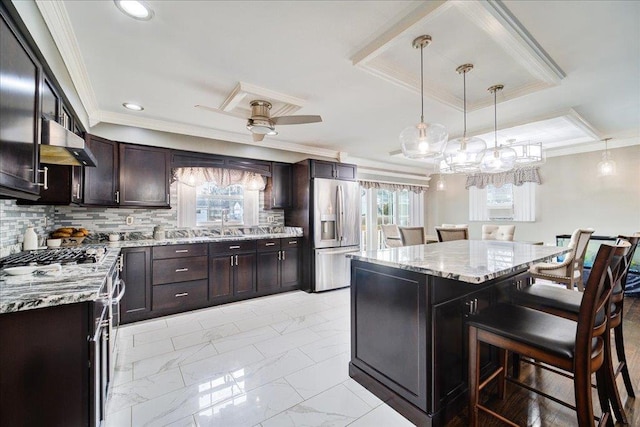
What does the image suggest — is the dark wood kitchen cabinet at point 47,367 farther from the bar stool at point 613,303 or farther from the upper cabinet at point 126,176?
the bar stool at point 613,303

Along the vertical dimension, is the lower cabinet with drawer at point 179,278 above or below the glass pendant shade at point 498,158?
below

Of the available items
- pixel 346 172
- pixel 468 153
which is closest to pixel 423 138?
pixel 468 153

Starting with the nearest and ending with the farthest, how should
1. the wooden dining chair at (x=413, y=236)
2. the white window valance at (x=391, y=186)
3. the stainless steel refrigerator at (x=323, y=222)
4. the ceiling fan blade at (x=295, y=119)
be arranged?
the ceiling fan blade at (x=295, y=119) → the wooden dining chair at (x=413, y=236) → the stainless steel refrigerator at (x=323, y=222) → the white window valance at (x=391, y=186)

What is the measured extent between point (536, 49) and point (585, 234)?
9.59ft

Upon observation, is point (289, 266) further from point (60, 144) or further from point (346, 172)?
point (60, 144)

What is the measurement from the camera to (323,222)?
4.63 meters

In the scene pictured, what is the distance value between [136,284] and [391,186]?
543 cm

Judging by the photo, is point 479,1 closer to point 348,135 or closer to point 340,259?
point 348,135

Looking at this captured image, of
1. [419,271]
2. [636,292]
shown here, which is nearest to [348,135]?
[419,271]

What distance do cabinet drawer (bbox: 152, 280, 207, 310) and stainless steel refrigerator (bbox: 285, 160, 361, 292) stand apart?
162 centimetres

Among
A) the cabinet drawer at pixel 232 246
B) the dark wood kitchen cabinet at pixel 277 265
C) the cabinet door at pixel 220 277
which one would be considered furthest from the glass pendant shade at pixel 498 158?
the cabinet door at pixel 220 277

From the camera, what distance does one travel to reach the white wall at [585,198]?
4613mm

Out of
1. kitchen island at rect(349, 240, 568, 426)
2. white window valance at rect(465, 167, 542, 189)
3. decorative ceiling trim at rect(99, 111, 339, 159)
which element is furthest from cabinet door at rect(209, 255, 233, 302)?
white window valance at rect(465, 167, 542, 189)

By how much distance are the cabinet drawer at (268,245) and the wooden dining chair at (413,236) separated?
2.04m
